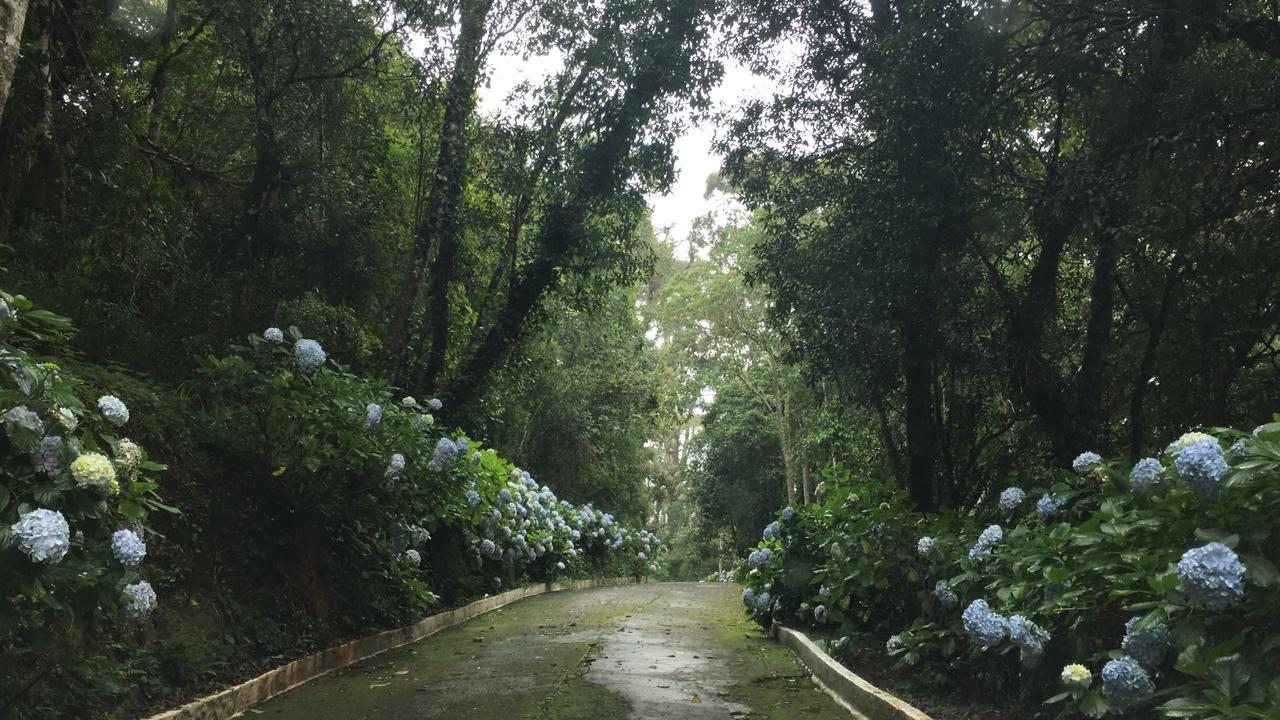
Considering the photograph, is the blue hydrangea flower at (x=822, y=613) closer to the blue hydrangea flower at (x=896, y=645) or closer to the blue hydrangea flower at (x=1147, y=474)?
the blue hydrangea flower at (x=896, y=645)

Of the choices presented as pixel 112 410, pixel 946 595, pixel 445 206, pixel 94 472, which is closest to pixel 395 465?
pixel 112 410

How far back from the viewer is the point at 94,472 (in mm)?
3557

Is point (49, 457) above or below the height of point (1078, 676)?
above

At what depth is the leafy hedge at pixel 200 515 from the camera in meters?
3.57

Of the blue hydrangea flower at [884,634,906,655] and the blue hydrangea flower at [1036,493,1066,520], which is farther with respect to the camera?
the blue hydrangea flower at [884,634,906,655]

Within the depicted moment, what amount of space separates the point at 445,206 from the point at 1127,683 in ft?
37.1

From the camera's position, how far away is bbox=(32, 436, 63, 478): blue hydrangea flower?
3.54m

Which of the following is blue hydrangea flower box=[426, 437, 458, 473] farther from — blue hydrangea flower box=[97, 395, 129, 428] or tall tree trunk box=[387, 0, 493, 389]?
tall tree trunk box=[387, 0, 493, 389]

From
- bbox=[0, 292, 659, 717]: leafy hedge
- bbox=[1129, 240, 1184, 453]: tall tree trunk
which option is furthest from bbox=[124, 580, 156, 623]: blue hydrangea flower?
bbox=[1129, 240, 1184, 453]: tall tree trunk

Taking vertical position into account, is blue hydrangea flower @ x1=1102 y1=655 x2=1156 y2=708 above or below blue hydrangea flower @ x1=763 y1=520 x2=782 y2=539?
below

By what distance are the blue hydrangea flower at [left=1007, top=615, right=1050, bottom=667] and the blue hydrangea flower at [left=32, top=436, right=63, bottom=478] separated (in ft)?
14.3

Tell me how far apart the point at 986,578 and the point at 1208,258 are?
502cm

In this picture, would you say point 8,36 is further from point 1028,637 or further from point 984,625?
point 1028,637

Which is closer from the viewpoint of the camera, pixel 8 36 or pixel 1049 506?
pixel 8 36
